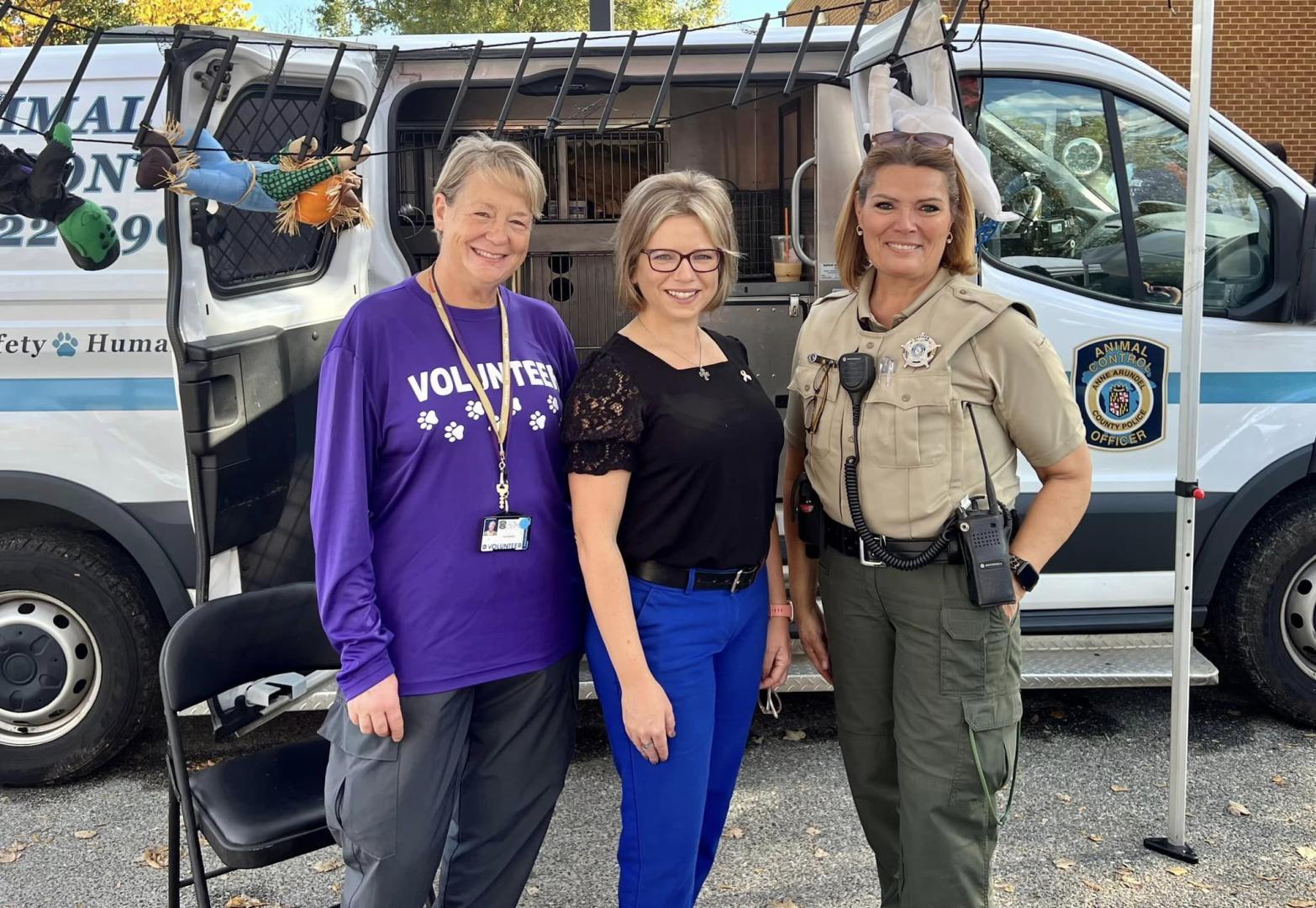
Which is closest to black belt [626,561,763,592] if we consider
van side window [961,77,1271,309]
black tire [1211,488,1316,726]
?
van side window [961,77,1271,309]

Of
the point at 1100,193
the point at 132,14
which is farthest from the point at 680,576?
the point at 132,14

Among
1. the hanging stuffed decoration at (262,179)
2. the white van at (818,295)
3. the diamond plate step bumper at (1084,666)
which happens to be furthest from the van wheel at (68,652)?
the hanging stuffed decoration at (262,179)

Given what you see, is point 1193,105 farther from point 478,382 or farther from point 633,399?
point 478,382

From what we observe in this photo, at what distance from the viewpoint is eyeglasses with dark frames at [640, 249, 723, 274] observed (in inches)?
79.4

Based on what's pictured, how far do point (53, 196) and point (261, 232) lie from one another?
651mm

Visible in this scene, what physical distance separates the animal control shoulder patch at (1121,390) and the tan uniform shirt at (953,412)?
167 cm

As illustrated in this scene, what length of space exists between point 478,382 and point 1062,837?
7.60 ft

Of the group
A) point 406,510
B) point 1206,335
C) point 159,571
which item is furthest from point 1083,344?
point 159,571

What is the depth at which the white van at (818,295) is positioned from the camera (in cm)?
335

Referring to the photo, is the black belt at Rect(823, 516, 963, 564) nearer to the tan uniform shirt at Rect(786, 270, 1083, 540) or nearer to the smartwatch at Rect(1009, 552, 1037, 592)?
the tan uniform shirt at Rect(786, 270, 1083, 540)

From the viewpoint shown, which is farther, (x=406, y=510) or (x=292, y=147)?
(x=292, y=147)

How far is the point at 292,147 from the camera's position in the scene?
2.85 metres

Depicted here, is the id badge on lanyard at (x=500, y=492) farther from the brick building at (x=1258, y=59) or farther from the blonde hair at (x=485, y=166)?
the brick building at (x=1258, y=59)

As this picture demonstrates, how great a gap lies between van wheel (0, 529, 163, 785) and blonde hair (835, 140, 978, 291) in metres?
2.64
